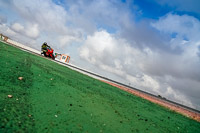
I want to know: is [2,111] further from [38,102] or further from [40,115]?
[38,102]

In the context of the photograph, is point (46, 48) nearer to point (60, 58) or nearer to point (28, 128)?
point (60, 58)

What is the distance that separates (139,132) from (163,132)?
1.31 metres

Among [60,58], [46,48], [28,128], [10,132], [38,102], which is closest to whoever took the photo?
[10,132]

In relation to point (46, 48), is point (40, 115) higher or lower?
lower

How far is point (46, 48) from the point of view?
2144cm

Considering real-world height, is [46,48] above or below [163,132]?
above

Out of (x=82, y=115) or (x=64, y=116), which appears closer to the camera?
(x=64, y=116)

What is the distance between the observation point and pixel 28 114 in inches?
85.6

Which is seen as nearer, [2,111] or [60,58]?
[2,111]

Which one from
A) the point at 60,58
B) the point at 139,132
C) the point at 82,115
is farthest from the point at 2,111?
the point at 60,58

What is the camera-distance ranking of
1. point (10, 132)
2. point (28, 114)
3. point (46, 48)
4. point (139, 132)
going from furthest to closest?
1. point (46, 48)
2. point (139, 132)
3. point (28, 114)
4. point (10, 132)

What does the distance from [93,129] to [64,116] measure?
0.68 m

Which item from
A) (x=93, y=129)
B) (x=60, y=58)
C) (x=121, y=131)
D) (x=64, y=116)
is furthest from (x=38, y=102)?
(x=60, y=58)

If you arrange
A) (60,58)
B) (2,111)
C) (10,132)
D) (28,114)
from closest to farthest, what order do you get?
1. (10,132)
2. (2,111)
3. (28,114)
4. (60,58)
